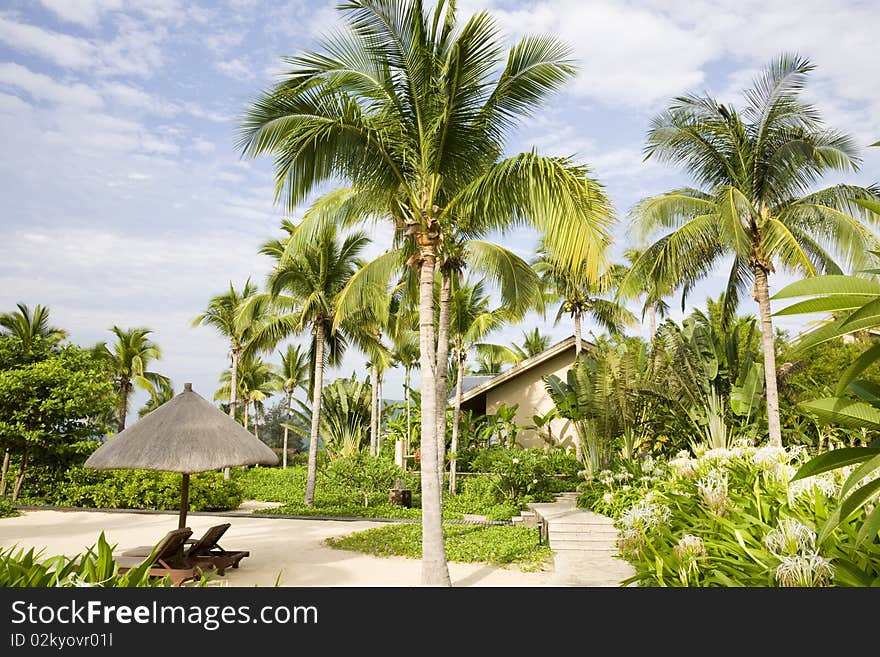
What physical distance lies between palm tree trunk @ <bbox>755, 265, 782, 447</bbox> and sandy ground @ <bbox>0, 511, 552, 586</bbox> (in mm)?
5892

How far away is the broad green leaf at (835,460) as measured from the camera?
2508 mm

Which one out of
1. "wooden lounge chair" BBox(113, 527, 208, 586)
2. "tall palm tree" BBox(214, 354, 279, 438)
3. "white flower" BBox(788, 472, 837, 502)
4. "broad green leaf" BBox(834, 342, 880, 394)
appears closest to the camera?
"broad green leaf" BBox(834, 342, 880, 394)

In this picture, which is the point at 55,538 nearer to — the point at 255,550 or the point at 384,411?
the point at 255,550

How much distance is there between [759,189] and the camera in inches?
495

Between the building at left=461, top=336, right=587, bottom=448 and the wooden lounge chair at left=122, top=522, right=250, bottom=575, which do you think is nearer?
the wooden lounge chair at left=122, top=522, right=250, bottom=575

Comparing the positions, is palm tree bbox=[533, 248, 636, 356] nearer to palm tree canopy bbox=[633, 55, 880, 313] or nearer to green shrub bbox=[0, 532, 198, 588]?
palm tree canopy bbox=[633, 55, 880, 313]

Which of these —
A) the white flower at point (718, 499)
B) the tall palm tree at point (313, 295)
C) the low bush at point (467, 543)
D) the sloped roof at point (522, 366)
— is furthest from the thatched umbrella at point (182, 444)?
the sloped roof at point (522, 366)

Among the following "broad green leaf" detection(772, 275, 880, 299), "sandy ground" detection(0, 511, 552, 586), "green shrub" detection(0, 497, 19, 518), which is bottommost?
"sandy ground" detection(0, 511, 552, 586)

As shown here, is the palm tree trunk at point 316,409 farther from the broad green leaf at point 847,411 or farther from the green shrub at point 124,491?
the broad green leaf at point 847,411

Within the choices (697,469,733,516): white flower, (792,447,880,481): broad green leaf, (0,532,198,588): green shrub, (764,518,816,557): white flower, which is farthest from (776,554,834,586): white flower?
(0,532,198,588): green shrub

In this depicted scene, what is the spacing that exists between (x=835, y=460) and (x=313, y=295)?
16392 mm

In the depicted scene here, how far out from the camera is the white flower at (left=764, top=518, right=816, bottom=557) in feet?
13.2

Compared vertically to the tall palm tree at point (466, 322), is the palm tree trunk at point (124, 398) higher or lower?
lower

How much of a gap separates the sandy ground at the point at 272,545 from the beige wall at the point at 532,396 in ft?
29.6
